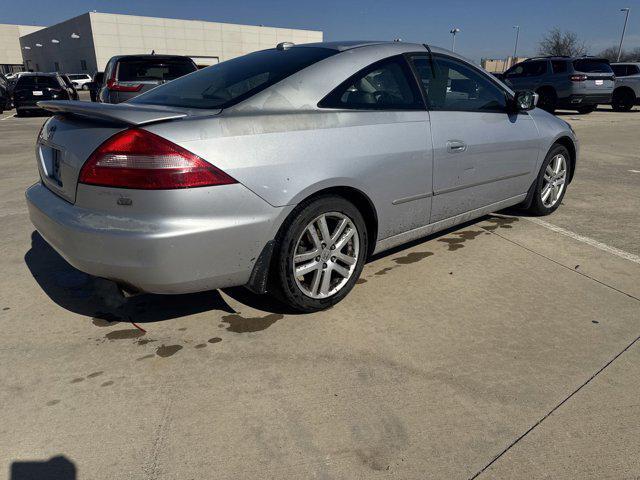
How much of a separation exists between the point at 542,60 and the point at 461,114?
48.5ft

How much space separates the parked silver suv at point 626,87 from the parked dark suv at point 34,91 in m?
19.9

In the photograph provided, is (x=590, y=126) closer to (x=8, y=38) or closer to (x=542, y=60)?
(x=542, y=60)

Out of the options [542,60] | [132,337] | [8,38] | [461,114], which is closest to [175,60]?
[461,114]

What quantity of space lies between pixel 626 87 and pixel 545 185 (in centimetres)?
1688

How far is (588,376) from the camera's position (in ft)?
7.68

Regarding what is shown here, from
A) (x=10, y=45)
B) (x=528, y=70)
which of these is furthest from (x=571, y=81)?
(x=10, y=45)

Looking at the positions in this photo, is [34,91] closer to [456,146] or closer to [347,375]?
[456,146]

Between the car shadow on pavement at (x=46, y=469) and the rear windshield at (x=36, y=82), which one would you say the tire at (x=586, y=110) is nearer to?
the rear windshield at (x=36, y=82)

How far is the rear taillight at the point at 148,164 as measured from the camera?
2.22m

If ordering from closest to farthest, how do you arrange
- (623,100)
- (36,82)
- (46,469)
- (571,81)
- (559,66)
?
1. (46,469)
2. (571,81)
3. (559,66)
4. (36,82)
5. (623,100)

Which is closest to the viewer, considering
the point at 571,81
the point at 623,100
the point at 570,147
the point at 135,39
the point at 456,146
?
the point at 456,146

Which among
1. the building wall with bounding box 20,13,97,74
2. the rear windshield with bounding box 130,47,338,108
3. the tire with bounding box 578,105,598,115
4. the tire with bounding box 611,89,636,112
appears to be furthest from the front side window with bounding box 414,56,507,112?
the building wall with bounding box 20,13,97,74

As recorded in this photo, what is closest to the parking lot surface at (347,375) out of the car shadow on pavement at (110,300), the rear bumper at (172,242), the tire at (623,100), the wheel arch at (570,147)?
the car shadow on pavement at (110,300)

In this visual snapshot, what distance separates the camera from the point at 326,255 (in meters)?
2.91
